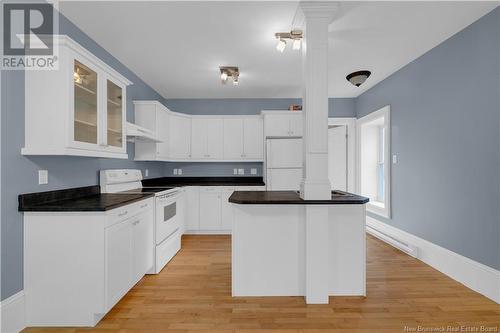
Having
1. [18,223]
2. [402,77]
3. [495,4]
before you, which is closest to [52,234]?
[18,223]

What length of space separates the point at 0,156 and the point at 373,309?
10.2ft

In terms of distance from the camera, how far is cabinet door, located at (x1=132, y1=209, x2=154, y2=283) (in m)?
2.57

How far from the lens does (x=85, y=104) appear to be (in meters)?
2.31

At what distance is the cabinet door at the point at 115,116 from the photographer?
264 cm

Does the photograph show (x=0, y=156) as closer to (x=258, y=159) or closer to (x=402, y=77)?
(x=258, y=159)

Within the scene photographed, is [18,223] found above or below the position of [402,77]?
below

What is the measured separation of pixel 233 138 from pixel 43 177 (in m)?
3.27

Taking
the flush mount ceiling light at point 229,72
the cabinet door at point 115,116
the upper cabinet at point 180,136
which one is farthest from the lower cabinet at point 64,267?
the upper cabinet at point 180,136

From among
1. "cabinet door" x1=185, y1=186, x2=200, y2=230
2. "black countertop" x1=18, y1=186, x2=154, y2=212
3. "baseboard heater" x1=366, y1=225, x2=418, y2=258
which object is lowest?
"baseboard heater" x1=366, y1=225, x2=418, y2=258

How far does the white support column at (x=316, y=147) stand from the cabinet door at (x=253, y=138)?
8.86 feet

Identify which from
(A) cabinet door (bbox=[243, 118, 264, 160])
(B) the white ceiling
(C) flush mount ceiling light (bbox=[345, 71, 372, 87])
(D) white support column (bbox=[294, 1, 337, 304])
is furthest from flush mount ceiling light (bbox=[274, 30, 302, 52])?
(A) cabinet door (bbox=[243, 118, 264, 160])

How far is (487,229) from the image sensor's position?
2500 mm

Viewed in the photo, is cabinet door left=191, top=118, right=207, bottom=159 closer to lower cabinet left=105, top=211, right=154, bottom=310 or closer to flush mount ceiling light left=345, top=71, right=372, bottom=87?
lower cabinet left=105, top=211, right=154, bottom=310

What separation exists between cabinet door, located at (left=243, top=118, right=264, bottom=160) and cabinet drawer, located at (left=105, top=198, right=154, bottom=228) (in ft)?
8.02
